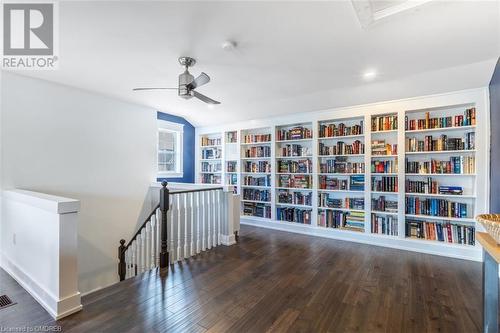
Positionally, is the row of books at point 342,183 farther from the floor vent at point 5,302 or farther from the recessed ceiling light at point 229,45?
the floor vent at point 5,302

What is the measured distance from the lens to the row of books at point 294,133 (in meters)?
4.61

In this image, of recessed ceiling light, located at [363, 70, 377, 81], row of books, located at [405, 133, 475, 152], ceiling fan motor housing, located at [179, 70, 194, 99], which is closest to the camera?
ceiling fan motor housing, located at [179, 70, 194, 99]

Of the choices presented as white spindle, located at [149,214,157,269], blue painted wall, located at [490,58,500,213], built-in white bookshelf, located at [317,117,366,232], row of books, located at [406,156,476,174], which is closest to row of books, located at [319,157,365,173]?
built-in white bookshelf, located at [317,117,366,232]

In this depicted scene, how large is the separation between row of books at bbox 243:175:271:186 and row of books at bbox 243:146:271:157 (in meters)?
0.50

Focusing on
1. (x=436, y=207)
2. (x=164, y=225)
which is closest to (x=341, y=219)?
(x=436, y=207)

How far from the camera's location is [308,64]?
290cm

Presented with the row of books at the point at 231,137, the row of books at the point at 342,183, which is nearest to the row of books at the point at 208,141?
the row of books at the point at 231,137

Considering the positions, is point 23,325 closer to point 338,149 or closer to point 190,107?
point 190,107

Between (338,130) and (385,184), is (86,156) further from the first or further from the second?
(385,184)

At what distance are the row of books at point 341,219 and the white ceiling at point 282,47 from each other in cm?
196

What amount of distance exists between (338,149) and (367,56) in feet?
→ 6.19

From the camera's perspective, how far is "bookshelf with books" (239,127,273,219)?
5082 mm

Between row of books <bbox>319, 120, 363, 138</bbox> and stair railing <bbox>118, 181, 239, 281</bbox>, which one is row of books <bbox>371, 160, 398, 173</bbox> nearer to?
row of books <bbox>319, 120, 363, 138</bbox>

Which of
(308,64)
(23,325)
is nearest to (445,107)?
(308,64)
